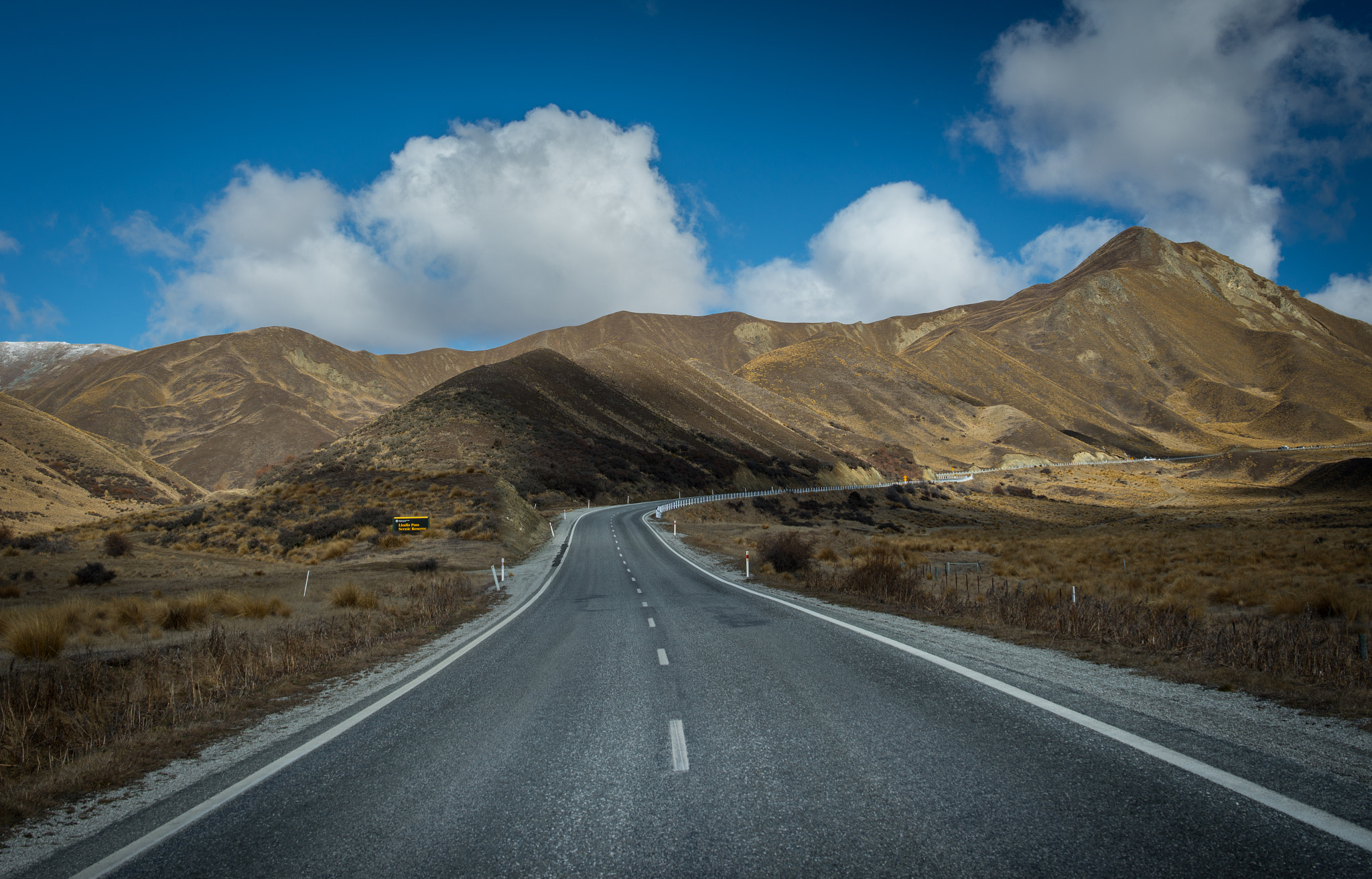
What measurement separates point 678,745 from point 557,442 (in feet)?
239

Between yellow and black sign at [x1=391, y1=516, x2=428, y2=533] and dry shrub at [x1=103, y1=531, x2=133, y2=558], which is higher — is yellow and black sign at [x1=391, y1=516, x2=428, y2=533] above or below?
above

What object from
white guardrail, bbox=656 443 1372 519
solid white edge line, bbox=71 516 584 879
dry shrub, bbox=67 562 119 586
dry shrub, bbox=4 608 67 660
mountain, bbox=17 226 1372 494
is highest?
mountain, bbox=17 226 1372 494

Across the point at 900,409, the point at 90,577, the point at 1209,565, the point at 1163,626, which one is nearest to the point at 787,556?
the point at 1163,626

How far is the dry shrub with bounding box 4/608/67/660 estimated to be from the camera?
1176cm

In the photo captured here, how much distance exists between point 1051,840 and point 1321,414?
9883 inches

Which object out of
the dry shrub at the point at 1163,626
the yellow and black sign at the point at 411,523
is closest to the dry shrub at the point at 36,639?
the dry shrub at the point at 1163,626

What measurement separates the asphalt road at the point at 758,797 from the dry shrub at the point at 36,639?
9.27 m

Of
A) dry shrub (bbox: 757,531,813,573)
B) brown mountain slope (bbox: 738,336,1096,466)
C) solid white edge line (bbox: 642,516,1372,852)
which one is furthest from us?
brown mountain slope (bbox: 738,336,1096,466)

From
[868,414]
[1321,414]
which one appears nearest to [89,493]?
[868,414]

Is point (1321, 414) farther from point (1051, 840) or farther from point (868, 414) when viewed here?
point (1051, 840)

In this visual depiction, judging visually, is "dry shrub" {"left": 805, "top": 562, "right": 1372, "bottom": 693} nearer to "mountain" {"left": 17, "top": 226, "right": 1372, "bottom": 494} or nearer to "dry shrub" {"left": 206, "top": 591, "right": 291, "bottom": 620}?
"dry shrub" {"left": 206, "top": 591, "right": 291, "bottom": 620}

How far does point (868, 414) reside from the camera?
148 metres

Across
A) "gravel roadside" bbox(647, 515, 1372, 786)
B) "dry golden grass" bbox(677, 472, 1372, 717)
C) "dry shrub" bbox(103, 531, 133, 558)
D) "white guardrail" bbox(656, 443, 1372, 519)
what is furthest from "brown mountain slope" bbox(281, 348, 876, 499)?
"gravel roadside" bbox(647, 515, 1372, 786)

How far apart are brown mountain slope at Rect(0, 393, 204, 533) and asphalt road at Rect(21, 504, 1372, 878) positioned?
6346cm
